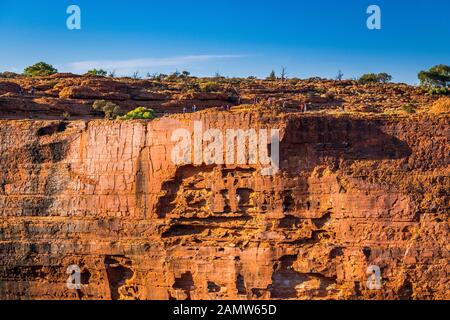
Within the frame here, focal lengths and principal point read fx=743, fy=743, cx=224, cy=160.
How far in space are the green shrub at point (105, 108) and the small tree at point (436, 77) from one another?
2276cm

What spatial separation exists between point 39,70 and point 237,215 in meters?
34.6

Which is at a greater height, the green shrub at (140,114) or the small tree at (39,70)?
the small tree at (39,70)

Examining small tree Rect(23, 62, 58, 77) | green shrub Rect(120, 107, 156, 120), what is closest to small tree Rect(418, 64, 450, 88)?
green shrub Rect(120, 107, 156, 120)

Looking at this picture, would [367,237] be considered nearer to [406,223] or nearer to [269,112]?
[406,223]

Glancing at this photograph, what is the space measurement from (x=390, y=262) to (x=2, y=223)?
1343cm

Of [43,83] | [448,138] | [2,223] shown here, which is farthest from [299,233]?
[43,83]

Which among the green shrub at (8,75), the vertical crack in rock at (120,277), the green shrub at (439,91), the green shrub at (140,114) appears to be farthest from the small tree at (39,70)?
the vertical crack in rock at (120,277)

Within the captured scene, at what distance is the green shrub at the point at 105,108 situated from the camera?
128 ft

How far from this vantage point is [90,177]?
84.0 ft

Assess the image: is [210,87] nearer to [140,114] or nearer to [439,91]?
[140,114]

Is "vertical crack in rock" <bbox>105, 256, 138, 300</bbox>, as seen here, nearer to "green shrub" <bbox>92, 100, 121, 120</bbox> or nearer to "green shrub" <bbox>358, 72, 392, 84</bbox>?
"green shrub" <bbox>92, 100, 121, 120</bbox>

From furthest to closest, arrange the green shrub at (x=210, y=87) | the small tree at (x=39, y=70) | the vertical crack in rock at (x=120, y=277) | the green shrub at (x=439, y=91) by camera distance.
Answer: the small tree at (x=39, y=70) → the green shrub at (x=439, y=91) → the green shrub at (x=210, y=87) → the vertical crack in rock at (x=120, y=277)

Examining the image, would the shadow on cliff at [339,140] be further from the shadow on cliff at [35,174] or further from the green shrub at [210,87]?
the green shrub at [210,87]

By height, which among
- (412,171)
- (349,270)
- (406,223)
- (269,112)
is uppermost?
(269,112)
